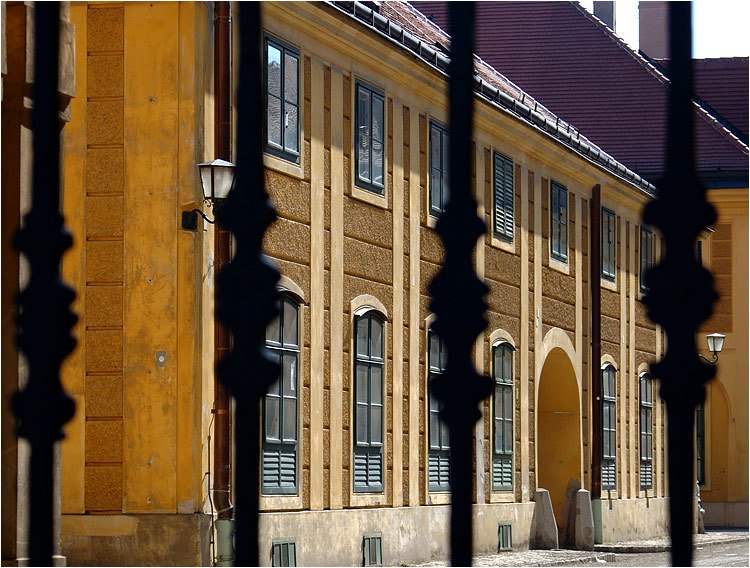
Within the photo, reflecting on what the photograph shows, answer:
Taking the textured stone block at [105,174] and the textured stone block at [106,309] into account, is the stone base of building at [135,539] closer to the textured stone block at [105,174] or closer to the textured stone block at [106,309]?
the textured stone block at [106,309]

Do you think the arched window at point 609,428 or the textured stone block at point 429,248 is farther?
the arched window at point 609,428

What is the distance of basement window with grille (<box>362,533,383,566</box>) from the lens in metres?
19.3

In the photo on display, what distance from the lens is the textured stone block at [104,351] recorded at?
52.7ft

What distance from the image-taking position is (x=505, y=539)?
81.1 ft

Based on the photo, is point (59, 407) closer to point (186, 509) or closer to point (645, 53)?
point (186, 509)

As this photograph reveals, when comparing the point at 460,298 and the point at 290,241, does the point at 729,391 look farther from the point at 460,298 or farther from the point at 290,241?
the point at 460,298

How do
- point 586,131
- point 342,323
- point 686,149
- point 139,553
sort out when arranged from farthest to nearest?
point 586,131, point 342,323, point 139,553, point 686,149

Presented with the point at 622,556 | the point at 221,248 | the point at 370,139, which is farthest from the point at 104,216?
the point at 622,556

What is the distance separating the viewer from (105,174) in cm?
1636

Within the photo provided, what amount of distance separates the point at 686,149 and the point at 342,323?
1698 centimetres

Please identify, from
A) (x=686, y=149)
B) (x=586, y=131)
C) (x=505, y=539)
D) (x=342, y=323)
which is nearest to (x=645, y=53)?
(x=586, y=131)

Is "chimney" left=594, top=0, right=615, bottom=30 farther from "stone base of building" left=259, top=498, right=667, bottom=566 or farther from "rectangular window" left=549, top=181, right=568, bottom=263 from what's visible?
"stone base of building" left=259, top=498, right=667, bottom=566

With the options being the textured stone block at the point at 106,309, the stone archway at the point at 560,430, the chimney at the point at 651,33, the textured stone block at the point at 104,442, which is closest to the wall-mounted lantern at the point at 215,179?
the textured stone block at the point at 106,309

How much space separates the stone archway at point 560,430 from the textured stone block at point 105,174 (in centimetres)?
1385
